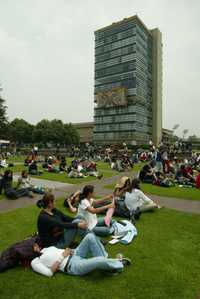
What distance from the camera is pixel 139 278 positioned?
4488mm

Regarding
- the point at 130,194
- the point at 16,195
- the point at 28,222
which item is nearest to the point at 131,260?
the point at 130,194

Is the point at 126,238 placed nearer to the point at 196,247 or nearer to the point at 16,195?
the point at 196,247

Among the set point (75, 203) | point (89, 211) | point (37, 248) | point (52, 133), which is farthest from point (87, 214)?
point (52, 133)

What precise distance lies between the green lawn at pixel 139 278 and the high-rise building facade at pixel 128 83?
9953 centimetres

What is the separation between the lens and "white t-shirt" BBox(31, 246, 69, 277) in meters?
4.52

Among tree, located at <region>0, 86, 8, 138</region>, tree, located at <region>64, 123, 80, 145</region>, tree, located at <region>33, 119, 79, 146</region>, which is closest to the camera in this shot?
tree, located at <region>0, 86, 8, 138</region>

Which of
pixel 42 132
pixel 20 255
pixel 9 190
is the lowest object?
pixel 20 255

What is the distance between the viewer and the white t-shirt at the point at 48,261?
14.8ft

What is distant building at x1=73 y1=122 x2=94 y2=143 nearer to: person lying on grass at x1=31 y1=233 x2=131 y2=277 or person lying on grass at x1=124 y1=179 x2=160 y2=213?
person lying on grass at x1=124 y1=179 x2=160 y2=213

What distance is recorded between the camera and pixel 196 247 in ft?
19.5

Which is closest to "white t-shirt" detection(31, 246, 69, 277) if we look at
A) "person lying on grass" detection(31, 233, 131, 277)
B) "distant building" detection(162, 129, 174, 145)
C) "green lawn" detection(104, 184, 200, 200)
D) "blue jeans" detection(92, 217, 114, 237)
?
"person lying on grass" detection(31, 233, 131, 277)

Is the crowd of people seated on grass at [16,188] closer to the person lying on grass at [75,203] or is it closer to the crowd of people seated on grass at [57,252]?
the person lying on grass at [75,203]

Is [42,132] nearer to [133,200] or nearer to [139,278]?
[133,200]

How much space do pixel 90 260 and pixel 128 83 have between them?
113 metres
